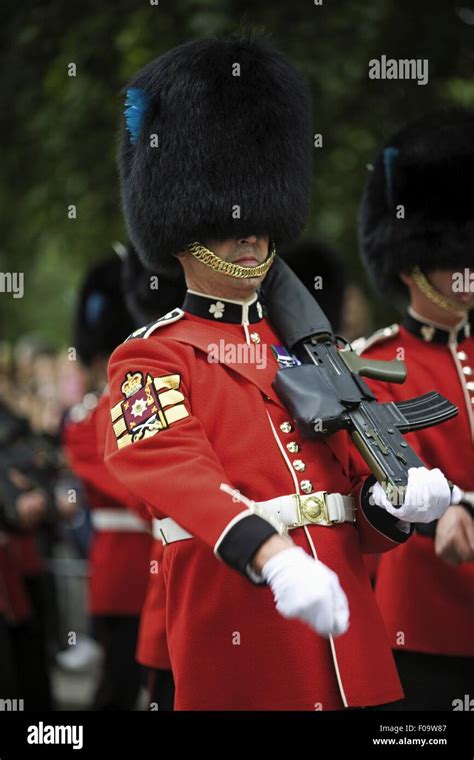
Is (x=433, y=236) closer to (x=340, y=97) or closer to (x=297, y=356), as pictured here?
(x=297, y=356)

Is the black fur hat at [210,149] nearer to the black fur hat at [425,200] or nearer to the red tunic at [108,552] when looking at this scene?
the black fur hat at [425,200]

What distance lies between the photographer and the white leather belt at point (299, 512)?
368cm

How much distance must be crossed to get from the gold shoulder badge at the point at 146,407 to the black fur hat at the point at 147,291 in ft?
5.69

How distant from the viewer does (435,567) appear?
4855mm

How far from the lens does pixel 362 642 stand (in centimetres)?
369

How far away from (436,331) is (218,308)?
1.30 metres

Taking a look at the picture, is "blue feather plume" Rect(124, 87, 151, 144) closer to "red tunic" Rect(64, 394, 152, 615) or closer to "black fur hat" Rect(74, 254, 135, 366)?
"red tunic" Rect(64, 394, 152, 615)

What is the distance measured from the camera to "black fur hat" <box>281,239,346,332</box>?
289 inches

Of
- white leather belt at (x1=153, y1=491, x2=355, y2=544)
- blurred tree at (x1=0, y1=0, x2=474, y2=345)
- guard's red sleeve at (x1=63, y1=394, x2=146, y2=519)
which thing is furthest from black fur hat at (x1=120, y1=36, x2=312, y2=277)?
guard's red sleeve at (x1=63, y1=394, x2=146, y2=519)

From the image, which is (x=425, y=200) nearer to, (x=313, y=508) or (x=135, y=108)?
(x=135, y=108)

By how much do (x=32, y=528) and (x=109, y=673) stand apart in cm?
119

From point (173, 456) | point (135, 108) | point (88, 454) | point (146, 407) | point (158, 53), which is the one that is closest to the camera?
point (173, 456)

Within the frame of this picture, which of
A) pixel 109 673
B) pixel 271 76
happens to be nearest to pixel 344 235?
pixel 109 673

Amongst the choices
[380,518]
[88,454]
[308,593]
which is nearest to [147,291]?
[88,454]
